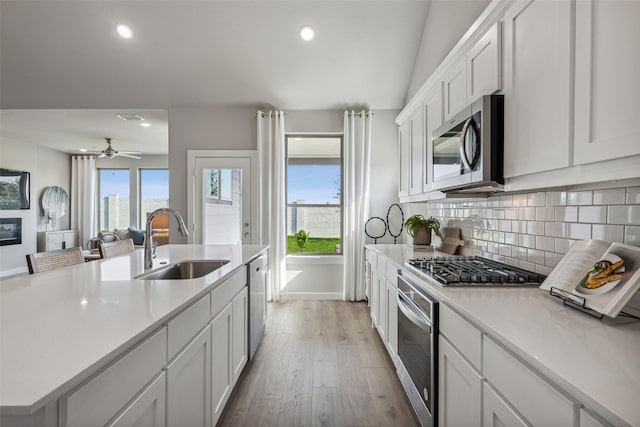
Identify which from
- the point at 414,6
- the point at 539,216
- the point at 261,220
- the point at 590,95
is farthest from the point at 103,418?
the point at 414,6

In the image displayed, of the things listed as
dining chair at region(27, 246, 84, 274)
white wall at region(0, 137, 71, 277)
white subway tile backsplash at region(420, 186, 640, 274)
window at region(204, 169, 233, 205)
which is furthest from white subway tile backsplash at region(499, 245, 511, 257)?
white wall at region(0, 137, 71, 277)

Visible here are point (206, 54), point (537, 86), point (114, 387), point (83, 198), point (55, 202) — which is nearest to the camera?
point (114, 387)

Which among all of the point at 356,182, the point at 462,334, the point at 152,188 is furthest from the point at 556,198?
the point at 152,188

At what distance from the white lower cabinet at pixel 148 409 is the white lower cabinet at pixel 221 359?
1.68ft

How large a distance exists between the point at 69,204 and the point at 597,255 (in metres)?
9.37

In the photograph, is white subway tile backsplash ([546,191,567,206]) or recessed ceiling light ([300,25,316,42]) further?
recessed ceiling light ([300,25,316,42])

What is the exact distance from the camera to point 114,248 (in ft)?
8.25

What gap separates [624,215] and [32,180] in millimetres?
8888

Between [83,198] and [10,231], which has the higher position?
[83,198]

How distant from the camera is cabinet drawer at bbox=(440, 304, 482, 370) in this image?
1.07 meters

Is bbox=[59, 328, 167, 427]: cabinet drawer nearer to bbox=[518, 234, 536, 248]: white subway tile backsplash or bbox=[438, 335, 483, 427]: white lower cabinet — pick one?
bbox=[438, 335, 483, 427]: white lower cabinet

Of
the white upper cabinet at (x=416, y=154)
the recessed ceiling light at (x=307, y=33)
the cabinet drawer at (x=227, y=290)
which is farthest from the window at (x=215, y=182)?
the white upper cabinet at (x=416, y=154)

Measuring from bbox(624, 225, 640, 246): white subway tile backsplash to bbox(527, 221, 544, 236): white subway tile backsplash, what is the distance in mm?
442

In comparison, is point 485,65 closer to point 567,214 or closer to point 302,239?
point 567,214
